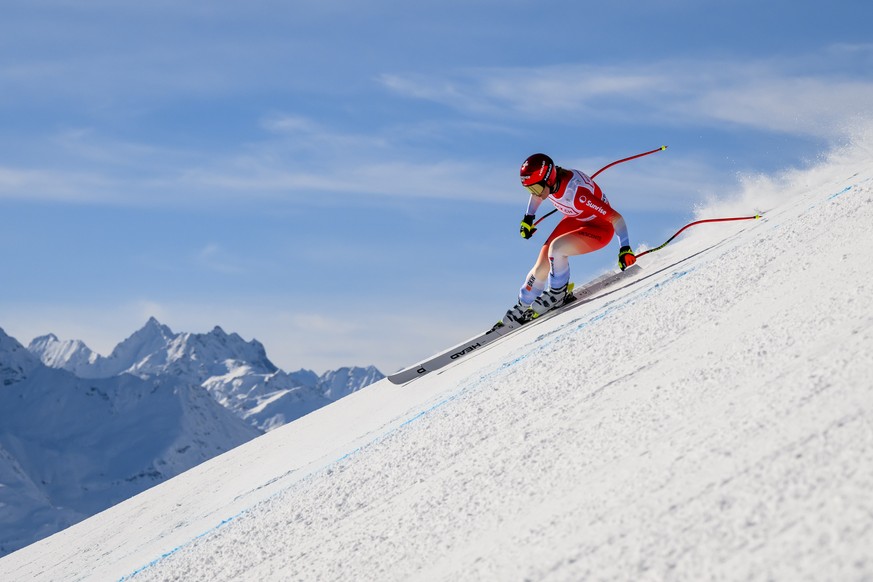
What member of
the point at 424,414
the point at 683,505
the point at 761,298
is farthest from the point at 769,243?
the point at 683,505

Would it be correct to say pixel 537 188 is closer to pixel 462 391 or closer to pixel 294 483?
pixel 462 391

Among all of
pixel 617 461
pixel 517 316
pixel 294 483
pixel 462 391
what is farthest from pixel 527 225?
pixel 617 461

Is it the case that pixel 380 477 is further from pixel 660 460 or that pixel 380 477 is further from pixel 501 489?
pixel 660 460

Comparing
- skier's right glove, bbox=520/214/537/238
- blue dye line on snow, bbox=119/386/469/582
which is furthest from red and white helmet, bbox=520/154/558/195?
blue dye line on snow, bbox=119/386/469/582

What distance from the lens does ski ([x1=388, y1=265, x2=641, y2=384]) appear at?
9727mm

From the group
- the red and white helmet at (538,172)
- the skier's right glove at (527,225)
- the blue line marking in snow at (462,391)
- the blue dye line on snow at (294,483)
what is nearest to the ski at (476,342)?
the skier's right glove at (527,225)

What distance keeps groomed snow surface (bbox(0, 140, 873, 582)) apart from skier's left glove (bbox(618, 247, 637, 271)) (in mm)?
717

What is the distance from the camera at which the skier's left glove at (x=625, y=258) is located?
9523 millimetres

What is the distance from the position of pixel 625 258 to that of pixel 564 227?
734 mm

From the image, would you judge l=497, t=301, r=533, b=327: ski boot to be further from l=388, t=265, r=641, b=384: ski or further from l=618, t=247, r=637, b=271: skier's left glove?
l=618, t=247, r=637, b=271: skier's left glove

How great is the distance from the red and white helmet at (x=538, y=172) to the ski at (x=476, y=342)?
1268 mm

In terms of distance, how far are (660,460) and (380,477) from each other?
2.31 m

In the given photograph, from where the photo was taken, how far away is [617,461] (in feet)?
13.9

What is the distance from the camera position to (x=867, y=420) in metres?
3.59
